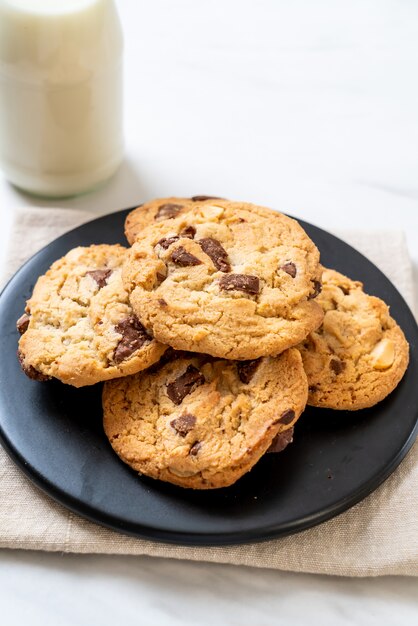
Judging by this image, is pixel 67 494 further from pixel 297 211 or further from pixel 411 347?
pixel 297 211

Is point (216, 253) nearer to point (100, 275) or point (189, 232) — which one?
point (189, 232)

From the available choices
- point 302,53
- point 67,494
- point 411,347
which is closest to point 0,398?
point 67,494

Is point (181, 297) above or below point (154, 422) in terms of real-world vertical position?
above

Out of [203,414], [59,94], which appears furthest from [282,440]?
[59,94]

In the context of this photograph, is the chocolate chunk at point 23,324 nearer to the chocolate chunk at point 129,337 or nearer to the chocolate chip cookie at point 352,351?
the chocolate chunk at point 129,337

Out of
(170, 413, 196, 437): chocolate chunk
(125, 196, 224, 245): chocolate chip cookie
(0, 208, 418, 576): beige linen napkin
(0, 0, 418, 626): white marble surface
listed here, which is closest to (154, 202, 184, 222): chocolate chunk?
(125, 196, 224, 245): chocolate chip cookie

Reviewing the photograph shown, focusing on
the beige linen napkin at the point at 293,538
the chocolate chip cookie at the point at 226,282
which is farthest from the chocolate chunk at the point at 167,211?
the beige linen napkin at the point at 293,538
